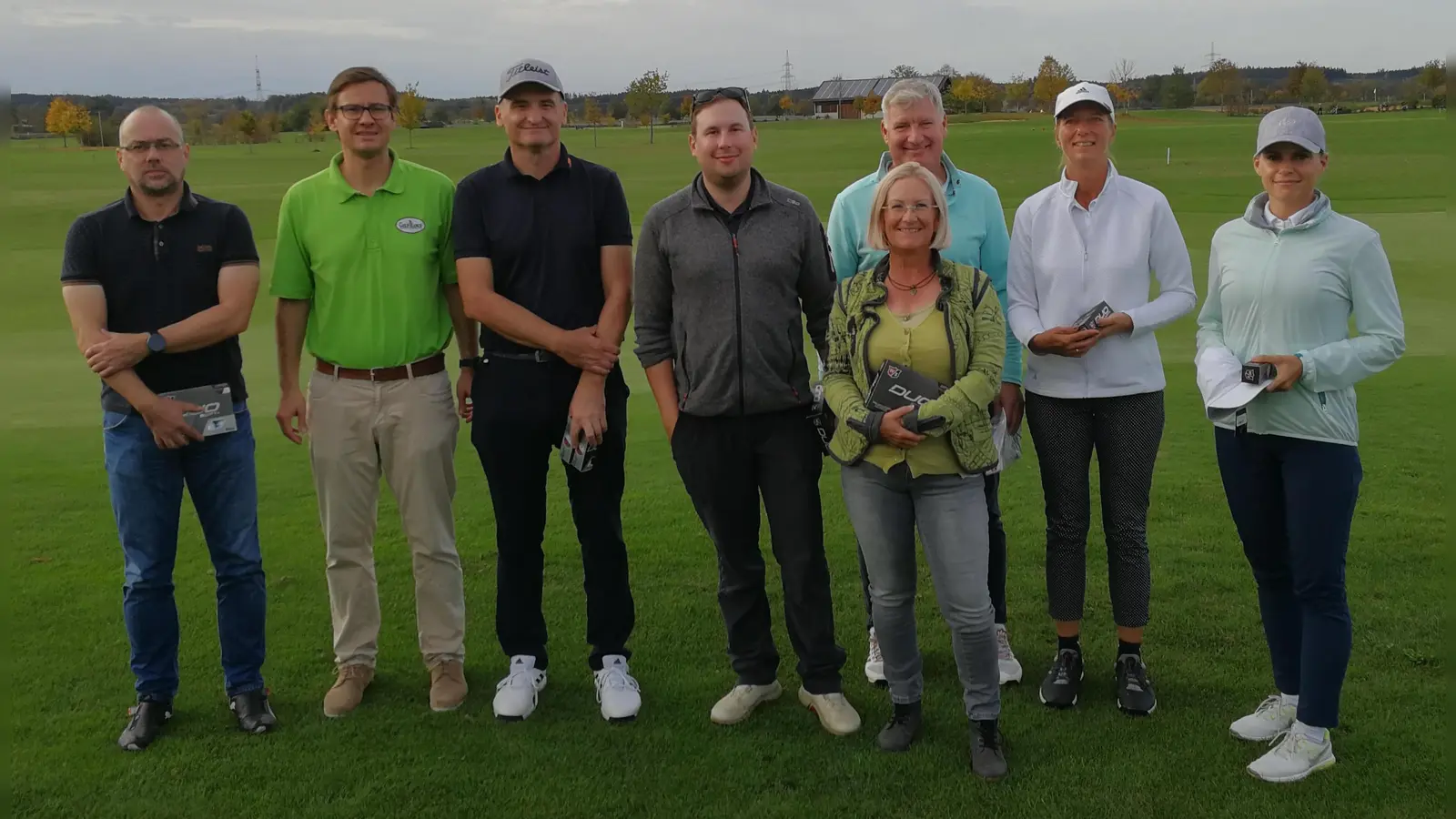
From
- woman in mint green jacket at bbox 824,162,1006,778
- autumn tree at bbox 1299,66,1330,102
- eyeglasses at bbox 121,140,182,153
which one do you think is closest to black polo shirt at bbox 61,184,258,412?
eyeglasses at bbox 121,140,182,153

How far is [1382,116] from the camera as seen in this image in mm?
44719

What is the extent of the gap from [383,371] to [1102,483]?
8.07 ft

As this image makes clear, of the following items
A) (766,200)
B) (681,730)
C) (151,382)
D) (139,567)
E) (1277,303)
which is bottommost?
(681,730)

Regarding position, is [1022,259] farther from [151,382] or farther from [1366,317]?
[151,382]

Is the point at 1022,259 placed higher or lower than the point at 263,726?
higher

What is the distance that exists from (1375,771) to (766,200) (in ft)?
8.09

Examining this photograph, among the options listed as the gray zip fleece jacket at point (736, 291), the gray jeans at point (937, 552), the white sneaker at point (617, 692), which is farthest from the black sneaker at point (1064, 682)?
the white sneaker at point (617, 692)

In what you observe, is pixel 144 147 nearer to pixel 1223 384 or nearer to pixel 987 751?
pixel 987 751

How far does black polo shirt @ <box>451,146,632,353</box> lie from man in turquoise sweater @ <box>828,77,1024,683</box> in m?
0.78

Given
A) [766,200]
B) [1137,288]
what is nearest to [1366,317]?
[1137,288]

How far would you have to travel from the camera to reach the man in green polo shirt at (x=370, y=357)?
12.6ft

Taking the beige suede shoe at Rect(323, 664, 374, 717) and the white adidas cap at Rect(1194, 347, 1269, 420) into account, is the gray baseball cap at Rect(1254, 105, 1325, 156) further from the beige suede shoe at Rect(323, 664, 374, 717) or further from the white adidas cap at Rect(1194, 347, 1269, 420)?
the beige suede shoe at Rect(323, 664, 374, 717)

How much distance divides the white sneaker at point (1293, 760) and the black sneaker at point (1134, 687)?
41cm

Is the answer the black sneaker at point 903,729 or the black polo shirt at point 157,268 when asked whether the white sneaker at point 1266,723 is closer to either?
the black sneaker at point 903,729
